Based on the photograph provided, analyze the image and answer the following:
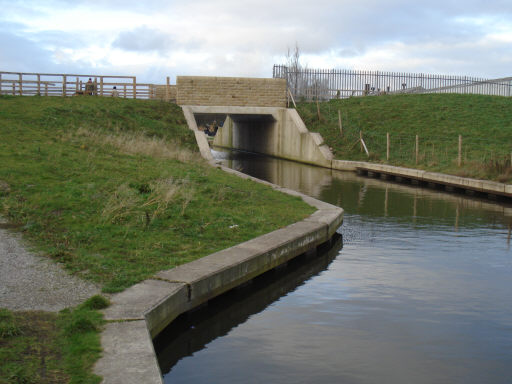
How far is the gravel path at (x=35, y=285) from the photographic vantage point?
19.0ft

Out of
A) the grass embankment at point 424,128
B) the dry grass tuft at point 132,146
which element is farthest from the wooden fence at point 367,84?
the dry grass tuft at point 132,146

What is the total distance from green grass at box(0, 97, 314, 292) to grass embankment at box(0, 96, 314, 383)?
0.06 feet

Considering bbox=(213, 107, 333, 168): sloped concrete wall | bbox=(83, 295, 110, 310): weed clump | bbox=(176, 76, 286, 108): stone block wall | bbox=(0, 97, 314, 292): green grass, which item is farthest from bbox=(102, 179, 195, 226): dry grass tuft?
bbox=(176, 76, 286, 108): stone block wall

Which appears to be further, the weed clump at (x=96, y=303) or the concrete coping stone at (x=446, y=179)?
the concrete coping stone at (x=446, y=179)

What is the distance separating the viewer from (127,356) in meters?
4.66

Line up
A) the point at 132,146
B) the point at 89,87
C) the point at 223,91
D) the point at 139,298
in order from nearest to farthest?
1. the point at 139,298
2. the point at 132,146
3. the point at 223,91
4. the point at 89,87

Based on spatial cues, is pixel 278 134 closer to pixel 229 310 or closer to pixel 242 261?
pixel 242 261

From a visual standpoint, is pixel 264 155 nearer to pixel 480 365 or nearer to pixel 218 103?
pixel 218 103

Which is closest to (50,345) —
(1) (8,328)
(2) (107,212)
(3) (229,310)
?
(1) (8,328)

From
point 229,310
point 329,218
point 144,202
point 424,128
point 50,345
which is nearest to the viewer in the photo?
point 50,345

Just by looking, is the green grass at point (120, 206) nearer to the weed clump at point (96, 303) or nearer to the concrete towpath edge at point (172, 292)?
the concrete towpath edge at point (172, 292)

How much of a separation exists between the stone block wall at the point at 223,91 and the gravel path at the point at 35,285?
2713 centimetres

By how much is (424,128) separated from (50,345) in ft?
94.6

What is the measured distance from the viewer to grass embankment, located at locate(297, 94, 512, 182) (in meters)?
24.2
